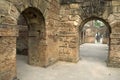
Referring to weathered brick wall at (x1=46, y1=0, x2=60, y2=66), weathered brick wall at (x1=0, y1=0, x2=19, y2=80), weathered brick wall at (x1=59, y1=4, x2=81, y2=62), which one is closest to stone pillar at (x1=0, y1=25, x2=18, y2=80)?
weathered brick wall at (x1=0, y1=0, x2=19, y2=80)

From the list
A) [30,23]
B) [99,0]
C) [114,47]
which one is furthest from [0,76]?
[99,0]

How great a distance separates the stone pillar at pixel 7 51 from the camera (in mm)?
4152

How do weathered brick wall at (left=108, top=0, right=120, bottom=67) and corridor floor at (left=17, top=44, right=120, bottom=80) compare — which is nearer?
corridor floor at (left=17, top=44, right=120, bottom=80)

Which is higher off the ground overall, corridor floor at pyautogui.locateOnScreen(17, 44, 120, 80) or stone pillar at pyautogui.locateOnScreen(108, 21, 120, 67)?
stone pillar at pyautogui.locateOnScreen(108, 21, 120, 67)

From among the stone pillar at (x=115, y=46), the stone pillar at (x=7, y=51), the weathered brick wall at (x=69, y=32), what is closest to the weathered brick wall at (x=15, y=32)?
the stone pillar at (x=7, y=51)

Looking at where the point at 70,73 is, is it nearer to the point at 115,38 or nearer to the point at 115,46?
the point at 115,46

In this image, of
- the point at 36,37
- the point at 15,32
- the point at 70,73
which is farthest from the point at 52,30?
the point at 15,32

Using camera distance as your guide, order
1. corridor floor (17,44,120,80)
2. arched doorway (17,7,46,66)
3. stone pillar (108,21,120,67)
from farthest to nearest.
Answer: stone pillar (108,21,120,67)
arched doorway (17,7,46,66)
corridor floor (17,44,120,80)

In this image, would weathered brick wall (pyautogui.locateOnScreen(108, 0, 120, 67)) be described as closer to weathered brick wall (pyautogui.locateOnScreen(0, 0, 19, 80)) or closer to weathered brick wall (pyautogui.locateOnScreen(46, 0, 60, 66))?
weathered brick wall (pyautogui.locateOnScreen(46, 0, 60, 66))

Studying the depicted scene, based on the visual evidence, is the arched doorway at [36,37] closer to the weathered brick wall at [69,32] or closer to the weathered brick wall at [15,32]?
the weathered brick wall at [15,32]

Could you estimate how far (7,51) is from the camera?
4359 mm

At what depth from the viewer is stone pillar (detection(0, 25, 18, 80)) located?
415cm

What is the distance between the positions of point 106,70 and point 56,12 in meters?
3.41

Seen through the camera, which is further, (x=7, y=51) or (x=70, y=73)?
(x=70, y=73)
